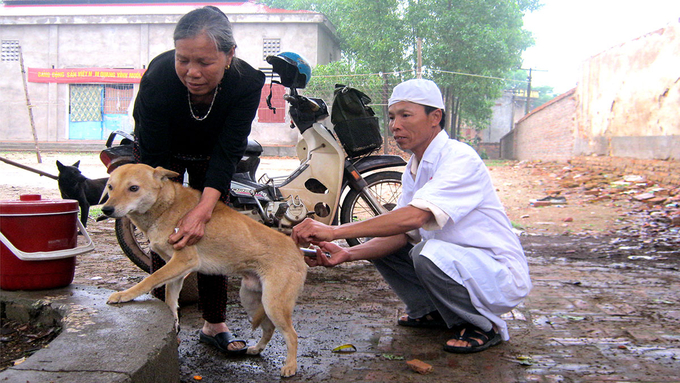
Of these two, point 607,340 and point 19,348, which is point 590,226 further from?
point 19,348

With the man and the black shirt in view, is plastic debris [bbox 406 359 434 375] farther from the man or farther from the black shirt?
the black shirt

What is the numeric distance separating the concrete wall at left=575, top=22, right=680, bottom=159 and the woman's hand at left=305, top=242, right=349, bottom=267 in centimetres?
929

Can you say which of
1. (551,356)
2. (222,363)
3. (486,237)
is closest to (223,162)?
(222,363)

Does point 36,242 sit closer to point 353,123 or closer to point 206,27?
point 206,27

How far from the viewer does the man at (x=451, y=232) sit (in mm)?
2951

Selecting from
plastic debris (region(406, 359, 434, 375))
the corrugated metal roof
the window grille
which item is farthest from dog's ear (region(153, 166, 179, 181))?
the corrugated metal roof

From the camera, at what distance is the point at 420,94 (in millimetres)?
3078

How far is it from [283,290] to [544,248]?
173 inches

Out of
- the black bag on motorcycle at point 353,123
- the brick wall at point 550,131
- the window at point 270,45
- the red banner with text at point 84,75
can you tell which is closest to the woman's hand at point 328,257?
the black bag on motorcycle at point 353,123

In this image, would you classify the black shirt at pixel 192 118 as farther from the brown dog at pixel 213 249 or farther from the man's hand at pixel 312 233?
the man's hand at pixel 312 233

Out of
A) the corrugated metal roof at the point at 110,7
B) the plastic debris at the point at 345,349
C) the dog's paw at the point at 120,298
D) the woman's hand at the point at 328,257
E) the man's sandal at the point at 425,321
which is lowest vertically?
the plastic debris at the point at 345,349

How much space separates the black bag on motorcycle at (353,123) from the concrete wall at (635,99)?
24.7 ft

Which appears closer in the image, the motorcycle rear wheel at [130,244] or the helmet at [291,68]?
the motorcycle rear wheel at [130,244]

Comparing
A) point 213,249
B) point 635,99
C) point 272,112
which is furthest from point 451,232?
point 272,112
